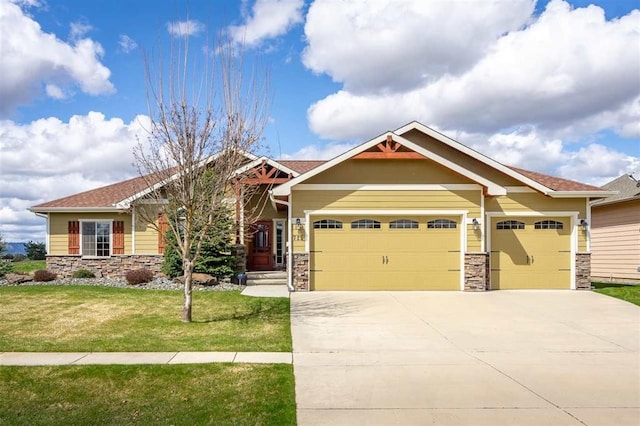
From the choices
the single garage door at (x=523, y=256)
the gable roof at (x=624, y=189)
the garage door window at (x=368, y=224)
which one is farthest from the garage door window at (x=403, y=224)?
the gable roof at (x=624, y=189)

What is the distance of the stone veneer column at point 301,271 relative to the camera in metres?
14.8

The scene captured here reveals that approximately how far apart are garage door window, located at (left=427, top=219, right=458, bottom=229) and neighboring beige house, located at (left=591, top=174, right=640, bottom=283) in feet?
24.0

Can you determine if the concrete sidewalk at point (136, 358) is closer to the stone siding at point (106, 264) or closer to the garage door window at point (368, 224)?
the garage door window at point (368, 224)

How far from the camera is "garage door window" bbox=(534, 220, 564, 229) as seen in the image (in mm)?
15728

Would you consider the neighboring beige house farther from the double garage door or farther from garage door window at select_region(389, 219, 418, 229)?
garage door window at select_region(389, 219, 418, 229)

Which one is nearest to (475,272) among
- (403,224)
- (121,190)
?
(403,224)

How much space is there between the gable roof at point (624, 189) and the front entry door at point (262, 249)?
→ 13.0 m

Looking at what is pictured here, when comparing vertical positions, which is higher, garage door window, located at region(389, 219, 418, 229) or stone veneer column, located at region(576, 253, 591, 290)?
garage door window, located at region(389, 219, 418, 229)

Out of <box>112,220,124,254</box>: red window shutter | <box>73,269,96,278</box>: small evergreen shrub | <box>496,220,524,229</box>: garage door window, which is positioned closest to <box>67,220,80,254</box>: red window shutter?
<box>112,220,124,254</box>: red window shutter

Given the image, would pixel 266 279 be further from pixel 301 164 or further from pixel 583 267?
pixel 583 267

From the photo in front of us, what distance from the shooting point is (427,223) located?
1523 centimetres

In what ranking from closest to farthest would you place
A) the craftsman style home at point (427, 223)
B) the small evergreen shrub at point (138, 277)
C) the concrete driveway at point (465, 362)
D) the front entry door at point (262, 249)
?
1. the concrete driveway at point (465, 362)
2. the craftsman style home at point (427, 223)
3. the small evergreen shrub at point (138, 277)
4. the front entry door at point (262, 249)

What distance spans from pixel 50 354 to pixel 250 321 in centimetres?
398

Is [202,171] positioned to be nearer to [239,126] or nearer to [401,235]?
[239,126]
